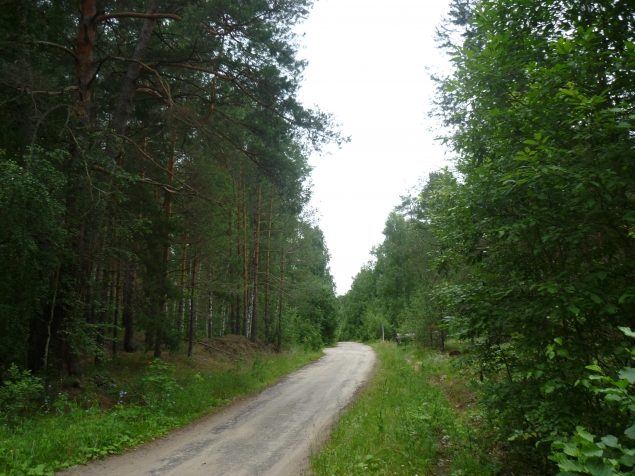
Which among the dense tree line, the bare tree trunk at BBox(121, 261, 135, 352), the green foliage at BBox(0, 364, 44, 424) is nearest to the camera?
the green foliage at BBox(0, 364, 44, 424)

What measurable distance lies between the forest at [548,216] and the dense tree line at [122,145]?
7027 mm

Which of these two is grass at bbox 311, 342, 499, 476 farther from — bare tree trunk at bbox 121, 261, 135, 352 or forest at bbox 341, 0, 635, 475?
bare tree trunk at bbox 121, 261, 135, 352

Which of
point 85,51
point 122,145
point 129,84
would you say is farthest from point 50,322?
point 85,51

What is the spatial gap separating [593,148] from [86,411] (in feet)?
30.8

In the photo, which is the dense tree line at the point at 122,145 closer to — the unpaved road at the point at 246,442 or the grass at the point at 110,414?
the grass at the point at 110,414

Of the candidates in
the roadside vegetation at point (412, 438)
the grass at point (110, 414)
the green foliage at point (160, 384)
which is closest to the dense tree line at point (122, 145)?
the grass at point (110, 414)

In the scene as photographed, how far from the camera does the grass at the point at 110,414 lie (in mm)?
6246

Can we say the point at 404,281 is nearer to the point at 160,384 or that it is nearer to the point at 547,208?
the point at 160,384

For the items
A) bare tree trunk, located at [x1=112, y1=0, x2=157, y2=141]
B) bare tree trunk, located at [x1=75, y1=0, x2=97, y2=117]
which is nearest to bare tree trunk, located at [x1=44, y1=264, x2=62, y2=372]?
bare tree trunk, located at [x1=75, y1=0, x2=97, y2=117]

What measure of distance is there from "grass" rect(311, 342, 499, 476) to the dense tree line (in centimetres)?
584

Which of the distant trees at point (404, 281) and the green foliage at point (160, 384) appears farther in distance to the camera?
the distant trees at point (404, 281)

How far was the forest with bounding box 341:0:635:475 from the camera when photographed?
13.5 feet

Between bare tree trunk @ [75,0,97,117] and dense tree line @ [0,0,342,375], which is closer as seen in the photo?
dense tree line @ [0,0,342,375]

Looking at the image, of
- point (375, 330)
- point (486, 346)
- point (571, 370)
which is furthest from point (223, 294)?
point (375, 330)
